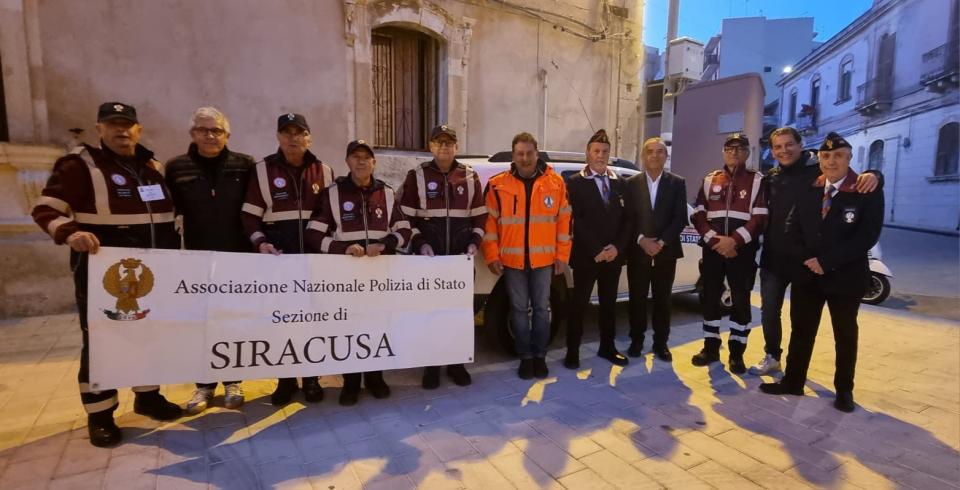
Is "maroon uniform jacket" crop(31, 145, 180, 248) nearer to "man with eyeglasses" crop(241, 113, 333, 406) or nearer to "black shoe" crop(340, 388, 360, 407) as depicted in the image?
"man with eyeglasses" crop(241, 113, 333, 406)

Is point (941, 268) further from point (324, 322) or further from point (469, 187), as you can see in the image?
point (324, 322)

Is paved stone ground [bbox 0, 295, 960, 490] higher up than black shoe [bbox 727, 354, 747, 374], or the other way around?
black shoe [bbox 727, 354, 747, 374]

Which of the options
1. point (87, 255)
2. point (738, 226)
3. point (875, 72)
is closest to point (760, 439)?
point (738, 226)

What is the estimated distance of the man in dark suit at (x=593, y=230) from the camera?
4.06 metres

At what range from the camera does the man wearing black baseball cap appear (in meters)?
2.70

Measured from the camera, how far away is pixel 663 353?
14.7 ft

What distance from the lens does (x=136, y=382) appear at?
2943 mm

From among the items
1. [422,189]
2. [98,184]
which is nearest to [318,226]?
[422,189]

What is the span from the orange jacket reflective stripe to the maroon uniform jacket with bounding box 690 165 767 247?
1300mm

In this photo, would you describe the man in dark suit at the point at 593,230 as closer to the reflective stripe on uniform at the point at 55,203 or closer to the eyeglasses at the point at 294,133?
the eyeglasses at the point at 294,133

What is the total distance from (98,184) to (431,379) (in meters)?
2.45

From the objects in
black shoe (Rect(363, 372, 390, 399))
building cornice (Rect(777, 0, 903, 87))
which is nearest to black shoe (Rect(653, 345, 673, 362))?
black shoe (Rect(363, 372, 390, 399))

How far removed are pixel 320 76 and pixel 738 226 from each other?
5507 mm

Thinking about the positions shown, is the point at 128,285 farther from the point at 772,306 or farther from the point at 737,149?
the point at 772,306
